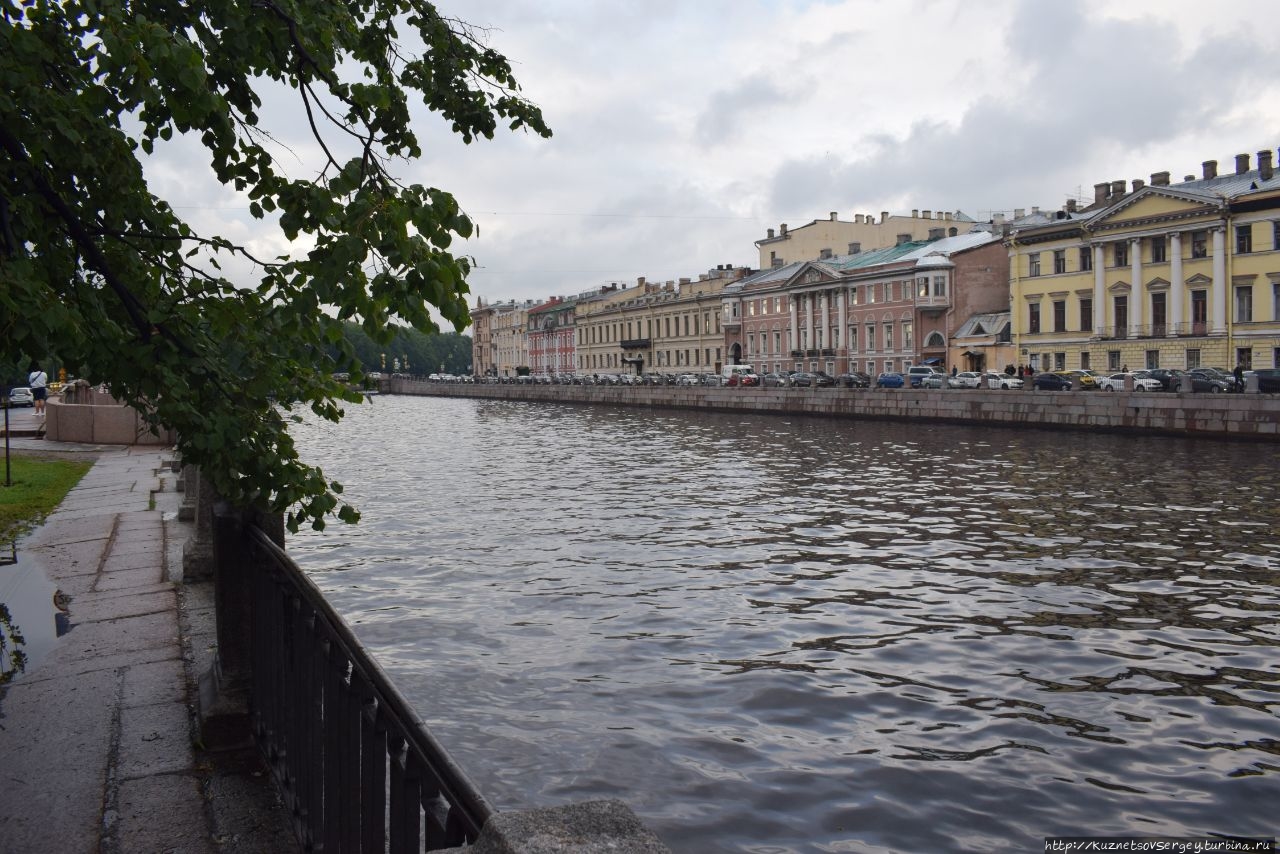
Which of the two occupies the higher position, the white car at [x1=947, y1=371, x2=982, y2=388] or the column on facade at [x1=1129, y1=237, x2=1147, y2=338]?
the column on facade at [x1=1129, y1=237, x2=1147, y2=338]

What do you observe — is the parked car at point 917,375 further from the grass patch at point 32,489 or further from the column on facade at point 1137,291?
the grass patch at point 32,489

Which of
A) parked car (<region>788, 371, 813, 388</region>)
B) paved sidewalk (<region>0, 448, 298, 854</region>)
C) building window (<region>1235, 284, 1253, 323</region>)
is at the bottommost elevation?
paved sidewalk (<region>0, 448, 298, 854</region>)

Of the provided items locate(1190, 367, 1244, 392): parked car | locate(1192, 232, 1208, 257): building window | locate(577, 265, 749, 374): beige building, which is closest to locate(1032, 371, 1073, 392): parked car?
locate(1190, 367, 1244, 392): parked car

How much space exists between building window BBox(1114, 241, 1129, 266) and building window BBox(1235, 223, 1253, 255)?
5.72 m

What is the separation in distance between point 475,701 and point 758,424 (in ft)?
122

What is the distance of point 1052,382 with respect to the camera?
42344mm

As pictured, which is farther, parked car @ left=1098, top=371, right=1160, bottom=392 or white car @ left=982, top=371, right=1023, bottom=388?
white car @ left=982, top=371, right=1023, bottom=388

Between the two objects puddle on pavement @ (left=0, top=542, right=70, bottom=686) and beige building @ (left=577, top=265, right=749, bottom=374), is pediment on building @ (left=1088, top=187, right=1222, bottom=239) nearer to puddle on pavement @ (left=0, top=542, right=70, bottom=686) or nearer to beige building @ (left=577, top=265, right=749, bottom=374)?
beige building @ (left=577, top=265, right=749, bottom=374)

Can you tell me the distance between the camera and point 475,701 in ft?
24.8

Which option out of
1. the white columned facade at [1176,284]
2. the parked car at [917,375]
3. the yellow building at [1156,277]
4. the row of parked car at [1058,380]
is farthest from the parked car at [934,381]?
the white columned facade at [1176,284]

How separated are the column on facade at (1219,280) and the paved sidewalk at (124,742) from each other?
4843cm

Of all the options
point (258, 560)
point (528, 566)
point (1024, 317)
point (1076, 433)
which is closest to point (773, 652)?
point (528, 566)

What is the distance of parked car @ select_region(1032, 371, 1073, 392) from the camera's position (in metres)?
42.0

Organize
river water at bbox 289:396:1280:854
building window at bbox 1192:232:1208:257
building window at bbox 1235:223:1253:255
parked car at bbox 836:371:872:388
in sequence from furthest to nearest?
parked car at bbox 836:371:872:388
building window at bbox 1192:232:1208:257
building window at bbox 1235:223:1253:255
river water at bbox 289:396:1280:854
